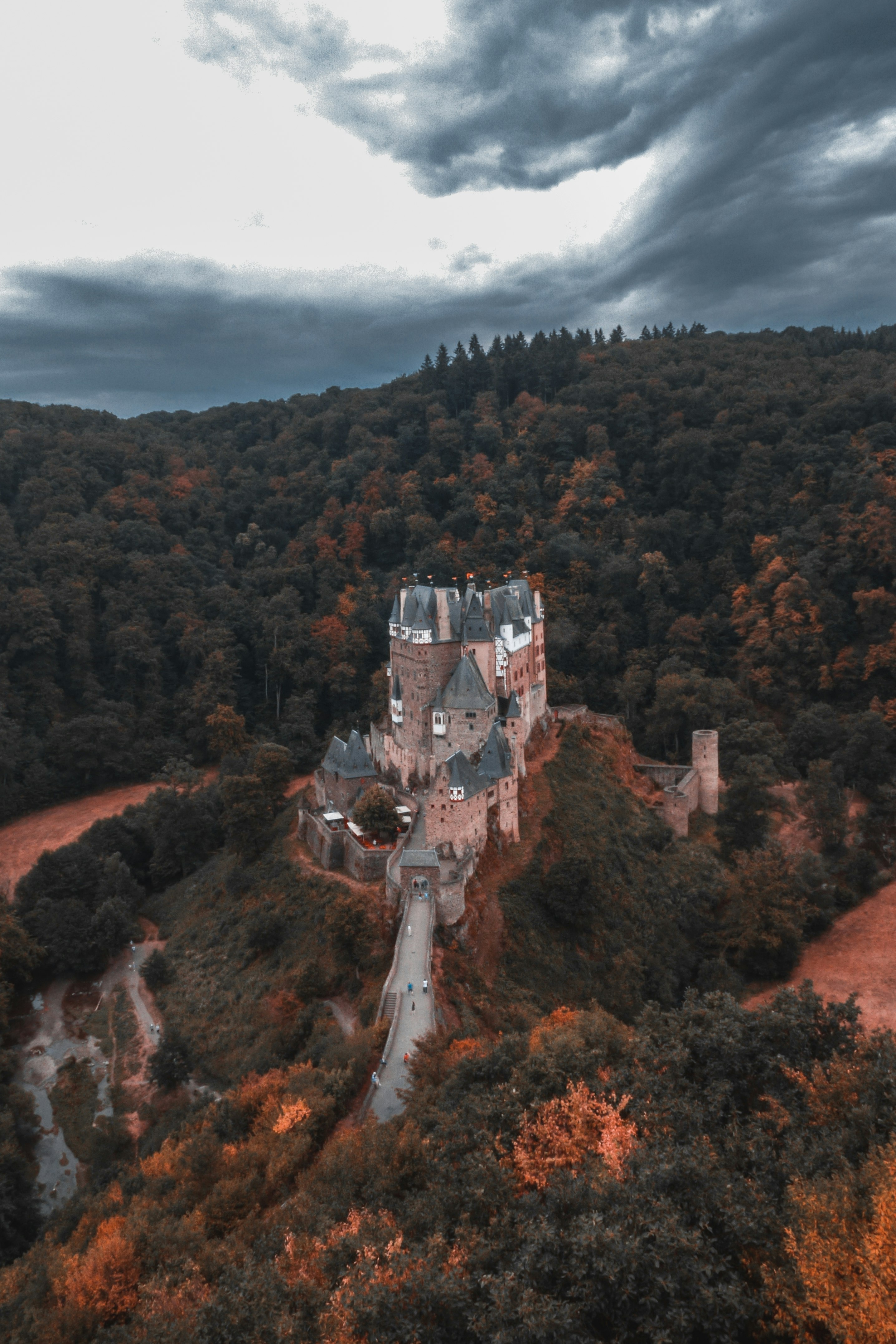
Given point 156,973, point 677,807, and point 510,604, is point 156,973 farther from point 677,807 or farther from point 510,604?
point 677,807

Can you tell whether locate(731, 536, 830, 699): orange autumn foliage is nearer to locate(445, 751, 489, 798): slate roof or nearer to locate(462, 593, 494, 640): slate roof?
locate(462, 593, 494, 640): slate roof

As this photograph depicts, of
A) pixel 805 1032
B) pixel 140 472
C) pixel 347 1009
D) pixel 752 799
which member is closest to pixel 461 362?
pixel 140 472

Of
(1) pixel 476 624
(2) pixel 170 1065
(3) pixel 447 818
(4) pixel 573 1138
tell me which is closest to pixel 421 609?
(1) pixel 476 624

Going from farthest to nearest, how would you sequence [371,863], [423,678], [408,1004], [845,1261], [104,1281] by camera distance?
1. [423,678]
2. [371,863]
3. [408,1004]
4. [104,1281]
5. [845,1261]

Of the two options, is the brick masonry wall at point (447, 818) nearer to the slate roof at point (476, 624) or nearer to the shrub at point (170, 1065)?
the slate roof at point (476, 624)

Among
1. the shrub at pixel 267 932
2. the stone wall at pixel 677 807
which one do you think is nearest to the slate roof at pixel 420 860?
the shrub at pixel 267 932

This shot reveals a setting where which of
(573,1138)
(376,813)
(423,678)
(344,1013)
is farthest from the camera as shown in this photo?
(423,678)
